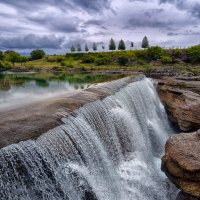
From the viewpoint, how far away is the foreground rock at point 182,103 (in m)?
19.0

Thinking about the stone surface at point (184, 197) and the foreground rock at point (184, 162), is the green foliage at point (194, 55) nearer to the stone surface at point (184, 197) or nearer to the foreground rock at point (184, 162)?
the foreground rock at point (184, 162)

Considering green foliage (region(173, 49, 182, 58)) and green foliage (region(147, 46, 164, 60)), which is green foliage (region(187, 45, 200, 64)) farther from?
green foliage (region(147, 46, 164, 60))

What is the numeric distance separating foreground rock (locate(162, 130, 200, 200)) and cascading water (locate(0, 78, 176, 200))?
1.65 metres

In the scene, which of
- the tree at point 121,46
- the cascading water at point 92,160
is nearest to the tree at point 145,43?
the tree at point 121,46

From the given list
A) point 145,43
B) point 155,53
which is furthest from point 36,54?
point 155,53

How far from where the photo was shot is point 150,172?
14.5 m

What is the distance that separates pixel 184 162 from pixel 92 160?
12.7 feet

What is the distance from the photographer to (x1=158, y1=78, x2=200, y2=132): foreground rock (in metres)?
19.0

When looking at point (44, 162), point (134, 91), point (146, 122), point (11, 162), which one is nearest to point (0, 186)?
point (11, 162)

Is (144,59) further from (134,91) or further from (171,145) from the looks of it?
(171,145)

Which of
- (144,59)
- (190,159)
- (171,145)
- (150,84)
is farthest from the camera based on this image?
(144,59)

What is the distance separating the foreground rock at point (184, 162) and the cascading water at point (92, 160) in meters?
1.65

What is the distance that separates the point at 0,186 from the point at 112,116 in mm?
8694

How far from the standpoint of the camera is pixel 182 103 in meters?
21.6
